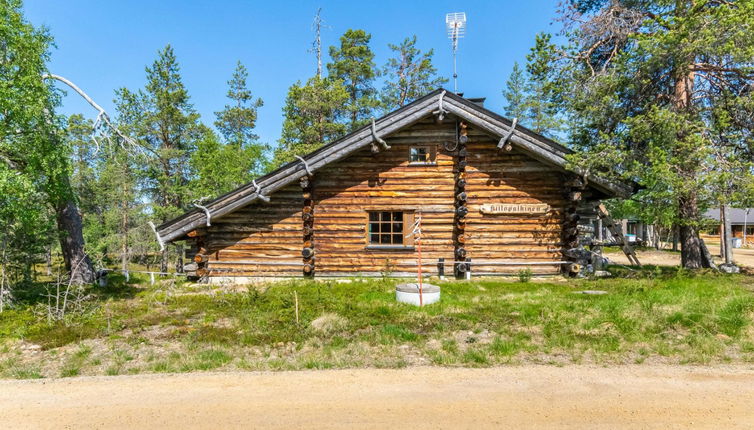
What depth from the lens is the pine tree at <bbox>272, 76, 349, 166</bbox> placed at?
1108 inches

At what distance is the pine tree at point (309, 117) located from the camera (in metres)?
28.1

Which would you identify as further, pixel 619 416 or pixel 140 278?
pixel 140 278

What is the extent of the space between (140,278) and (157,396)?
13.0 metres

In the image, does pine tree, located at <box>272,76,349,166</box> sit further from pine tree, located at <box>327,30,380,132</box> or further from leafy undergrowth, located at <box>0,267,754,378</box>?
leafy undergrowth, located at <box>0,267,754,378</box>

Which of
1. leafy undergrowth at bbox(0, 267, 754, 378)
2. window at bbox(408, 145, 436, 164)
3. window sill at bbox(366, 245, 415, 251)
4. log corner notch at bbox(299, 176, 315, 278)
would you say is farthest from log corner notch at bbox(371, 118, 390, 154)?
leafy undergrowth at bbox(0, 267, 754, 378)

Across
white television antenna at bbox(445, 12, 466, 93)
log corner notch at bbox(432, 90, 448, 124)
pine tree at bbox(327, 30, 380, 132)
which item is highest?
pine tree at bbox(327, 30, 380, 132)

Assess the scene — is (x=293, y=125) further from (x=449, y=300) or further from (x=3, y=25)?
(x=449, y=300)

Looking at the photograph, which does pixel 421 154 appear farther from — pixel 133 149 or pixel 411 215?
pixel 133 149

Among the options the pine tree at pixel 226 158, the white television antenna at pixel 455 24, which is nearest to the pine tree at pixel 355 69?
the pine tree at pixel 226 158

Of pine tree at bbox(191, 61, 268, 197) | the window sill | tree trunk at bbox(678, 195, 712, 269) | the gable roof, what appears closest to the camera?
the gable roof

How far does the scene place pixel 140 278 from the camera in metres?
15.5

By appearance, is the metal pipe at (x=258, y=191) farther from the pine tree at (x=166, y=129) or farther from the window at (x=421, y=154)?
the pine tree at (x=166, y=129)

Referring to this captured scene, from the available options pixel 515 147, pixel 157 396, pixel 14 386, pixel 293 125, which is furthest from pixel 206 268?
pixel 293 125

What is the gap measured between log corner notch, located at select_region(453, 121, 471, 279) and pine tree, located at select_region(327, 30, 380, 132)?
68.0 feet
